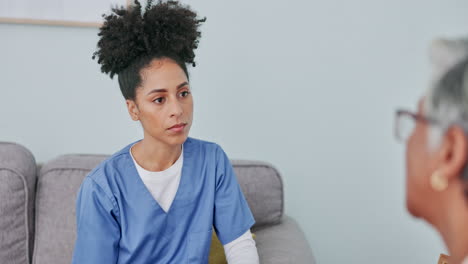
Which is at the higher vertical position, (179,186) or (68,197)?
(179,186)

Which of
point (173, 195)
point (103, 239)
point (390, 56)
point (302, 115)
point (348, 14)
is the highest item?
point (348, 14)

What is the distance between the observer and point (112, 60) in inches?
57.7

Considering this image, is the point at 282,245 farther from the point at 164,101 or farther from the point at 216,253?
the point at 164,101

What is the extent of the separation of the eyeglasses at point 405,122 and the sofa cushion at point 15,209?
1314 millimetres

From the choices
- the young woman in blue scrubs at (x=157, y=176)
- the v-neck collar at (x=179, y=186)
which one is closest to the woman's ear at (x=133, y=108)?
the young woman in blue scrubs at (x=157, y=176)

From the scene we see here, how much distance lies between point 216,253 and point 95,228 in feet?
1.35

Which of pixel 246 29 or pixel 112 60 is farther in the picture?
pixel 246 29

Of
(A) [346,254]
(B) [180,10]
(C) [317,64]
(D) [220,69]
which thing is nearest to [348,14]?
(C) [317,64]

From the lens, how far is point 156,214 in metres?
1.51

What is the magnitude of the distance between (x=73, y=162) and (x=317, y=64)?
3.11 feet

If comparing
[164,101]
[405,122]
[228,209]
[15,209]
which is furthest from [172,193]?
[405,122]

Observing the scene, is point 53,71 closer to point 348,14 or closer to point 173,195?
point 173,195

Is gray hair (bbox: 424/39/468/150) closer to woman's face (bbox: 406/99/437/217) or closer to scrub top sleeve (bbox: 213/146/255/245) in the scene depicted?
woman's face (bbox: 406/99/437/217)

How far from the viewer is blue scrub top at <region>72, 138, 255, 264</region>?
1.45 meters
